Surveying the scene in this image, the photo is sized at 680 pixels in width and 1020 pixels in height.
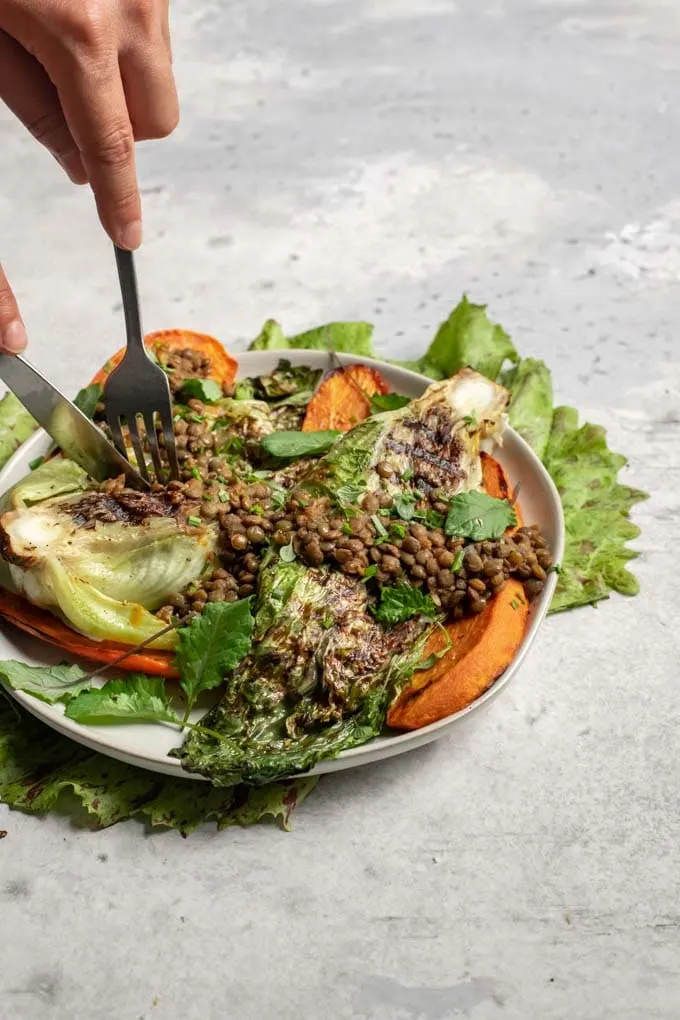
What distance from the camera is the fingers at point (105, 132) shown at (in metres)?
3.63

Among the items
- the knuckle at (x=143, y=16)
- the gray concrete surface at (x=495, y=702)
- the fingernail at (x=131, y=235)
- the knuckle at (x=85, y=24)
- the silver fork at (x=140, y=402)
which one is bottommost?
the gray concrete surface at (x=495, y=702)

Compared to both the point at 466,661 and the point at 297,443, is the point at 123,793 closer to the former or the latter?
the point at 466,661

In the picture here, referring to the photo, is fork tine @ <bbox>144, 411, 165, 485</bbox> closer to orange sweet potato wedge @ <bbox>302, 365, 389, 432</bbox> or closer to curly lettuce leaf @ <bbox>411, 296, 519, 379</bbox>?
orange sweet potato wedge @ <bbox>302, 365, 389, 432</bbox>

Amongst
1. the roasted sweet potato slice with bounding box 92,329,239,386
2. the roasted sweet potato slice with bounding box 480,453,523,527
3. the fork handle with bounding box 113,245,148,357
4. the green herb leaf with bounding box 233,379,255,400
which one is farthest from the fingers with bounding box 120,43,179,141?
the roasted sweet potato slice with bounding box 480,453,523,527

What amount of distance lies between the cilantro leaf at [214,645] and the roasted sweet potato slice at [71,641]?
13 centimetres

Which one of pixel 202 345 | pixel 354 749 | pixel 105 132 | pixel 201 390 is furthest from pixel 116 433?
pixel 354 749

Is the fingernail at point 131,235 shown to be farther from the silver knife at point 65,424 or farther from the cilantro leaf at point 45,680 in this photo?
the cilantro leaf at point 45,680

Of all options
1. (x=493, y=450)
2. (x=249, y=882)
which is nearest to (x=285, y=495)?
(x=493, y=450)

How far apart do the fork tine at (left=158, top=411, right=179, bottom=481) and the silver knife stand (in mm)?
138

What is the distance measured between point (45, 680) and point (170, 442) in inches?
45.7

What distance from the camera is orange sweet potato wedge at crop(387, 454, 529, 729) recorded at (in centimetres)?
395

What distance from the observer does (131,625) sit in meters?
4.18

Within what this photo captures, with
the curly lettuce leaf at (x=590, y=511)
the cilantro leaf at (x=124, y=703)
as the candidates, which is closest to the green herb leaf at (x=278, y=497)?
the cilantro leaf at (x=124, y=703)

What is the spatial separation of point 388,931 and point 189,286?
439cm
